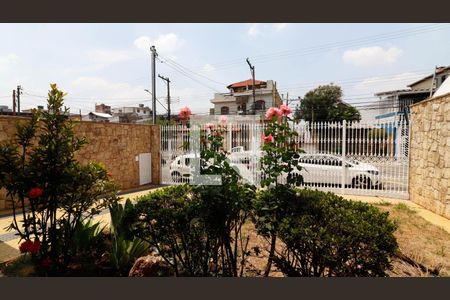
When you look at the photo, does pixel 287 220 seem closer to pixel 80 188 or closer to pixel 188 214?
pixel 188 214

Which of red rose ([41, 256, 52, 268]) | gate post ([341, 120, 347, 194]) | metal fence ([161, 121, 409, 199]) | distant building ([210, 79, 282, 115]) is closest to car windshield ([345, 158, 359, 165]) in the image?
metal fence ([161, 121, 409, 199])

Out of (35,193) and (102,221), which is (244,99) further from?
(35,193)

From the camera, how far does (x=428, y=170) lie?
6.10 meters

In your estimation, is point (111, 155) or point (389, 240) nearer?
point (389, 240)

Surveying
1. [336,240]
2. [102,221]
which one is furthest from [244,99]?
[336,240]

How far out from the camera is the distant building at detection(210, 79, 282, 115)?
85.9ft

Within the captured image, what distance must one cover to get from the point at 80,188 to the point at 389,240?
277 cm

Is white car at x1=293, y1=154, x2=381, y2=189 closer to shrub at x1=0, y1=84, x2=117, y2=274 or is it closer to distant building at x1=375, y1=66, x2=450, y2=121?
shrub at x1=0, y1=84, x2=117, y2=274

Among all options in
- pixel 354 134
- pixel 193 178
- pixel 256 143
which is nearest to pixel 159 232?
pixel 193 178

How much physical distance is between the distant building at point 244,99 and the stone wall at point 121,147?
1537 cm

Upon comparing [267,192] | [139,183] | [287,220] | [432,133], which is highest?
[432,133]

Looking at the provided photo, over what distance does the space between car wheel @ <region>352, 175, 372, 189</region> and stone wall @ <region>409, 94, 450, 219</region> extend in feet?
3.41

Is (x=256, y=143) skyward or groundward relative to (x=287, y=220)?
skyward

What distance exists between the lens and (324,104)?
23.5 meters
